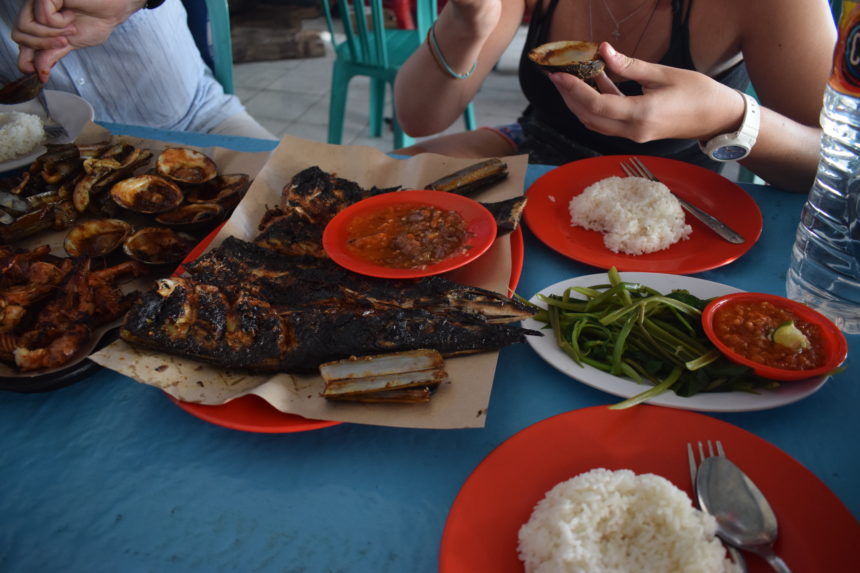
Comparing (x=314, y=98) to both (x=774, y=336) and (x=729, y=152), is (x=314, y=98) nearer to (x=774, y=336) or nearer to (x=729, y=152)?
(x=729, y=152)

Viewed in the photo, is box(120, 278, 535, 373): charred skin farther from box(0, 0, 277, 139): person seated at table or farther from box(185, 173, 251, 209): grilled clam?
box(0, 0, 277, 139): person seated at table

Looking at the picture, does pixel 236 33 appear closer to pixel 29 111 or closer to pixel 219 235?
pixel 29 111

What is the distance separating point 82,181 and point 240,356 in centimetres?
133

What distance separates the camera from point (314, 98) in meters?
7.61

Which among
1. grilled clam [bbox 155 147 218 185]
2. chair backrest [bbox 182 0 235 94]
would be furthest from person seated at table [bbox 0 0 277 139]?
grilled clam [bbox 155 147 218 185]

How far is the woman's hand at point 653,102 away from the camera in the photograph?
1.84m

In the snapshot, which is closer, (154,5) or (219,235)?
(219,235)

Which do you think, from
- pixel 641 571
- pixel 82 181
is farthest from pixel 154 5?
pixel 641 571

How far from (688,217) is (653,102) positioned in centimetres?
50

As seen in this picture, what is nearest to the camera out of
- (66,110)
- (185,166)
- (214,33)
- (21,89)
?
(185,166)

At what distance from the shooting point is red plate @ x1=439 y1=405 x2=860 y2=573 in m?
1.02

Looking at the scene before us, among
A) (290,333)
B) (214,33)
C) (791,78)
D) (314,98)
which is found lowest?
(314,98)

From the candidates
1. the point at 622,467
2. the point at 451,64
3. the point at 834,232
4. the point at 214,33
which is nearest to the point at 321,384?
the point at 622,467

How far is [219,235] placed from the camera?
2.07 meters
